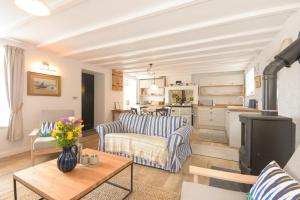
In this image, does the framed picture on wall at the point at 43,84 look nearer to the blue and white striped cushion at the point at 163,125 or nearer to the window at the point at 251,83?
the blue and white striped cushion at the point at 163,125

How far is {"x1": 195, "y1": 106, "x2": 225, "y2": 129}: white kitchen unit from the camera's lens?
5.83 meters

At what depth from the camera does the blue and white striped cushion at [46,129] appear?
9.65 feet

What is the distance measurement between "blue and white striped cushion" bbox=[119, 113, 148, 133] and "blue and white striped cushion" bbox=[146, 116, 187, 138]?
148 millimetres

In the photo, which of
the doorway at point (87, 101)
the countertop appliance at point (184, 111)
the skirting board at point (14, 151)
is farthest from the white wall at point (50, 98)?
the countertop appliance at point (184, 111)

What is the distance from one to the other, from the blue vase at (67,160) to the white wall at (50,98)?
8.54 feet

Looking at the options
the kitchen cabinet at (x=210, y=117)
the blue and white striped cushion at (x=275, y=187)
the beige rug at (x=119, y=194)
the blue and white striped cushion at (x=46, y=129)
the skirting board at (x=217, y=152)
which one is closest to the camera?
the blue and white striped cushion at (x=275, y=187)

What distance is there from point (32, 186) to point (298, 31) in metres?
3.48

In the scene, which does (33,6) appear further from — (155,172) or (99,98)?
(99,98)

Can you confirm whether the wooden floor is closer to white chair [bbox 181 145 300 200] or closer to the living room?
the living room

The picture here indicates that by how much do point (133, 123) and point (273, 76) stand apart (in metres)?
2.68

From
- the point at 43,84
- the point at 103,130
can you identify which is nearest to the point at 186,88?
the point at 103,130

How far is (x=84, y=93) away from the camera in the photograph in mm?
5445

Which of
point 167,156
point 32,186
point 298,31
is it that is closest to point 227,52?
point 298,31

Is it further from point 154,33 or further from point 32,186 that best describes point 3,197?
point 154,33
